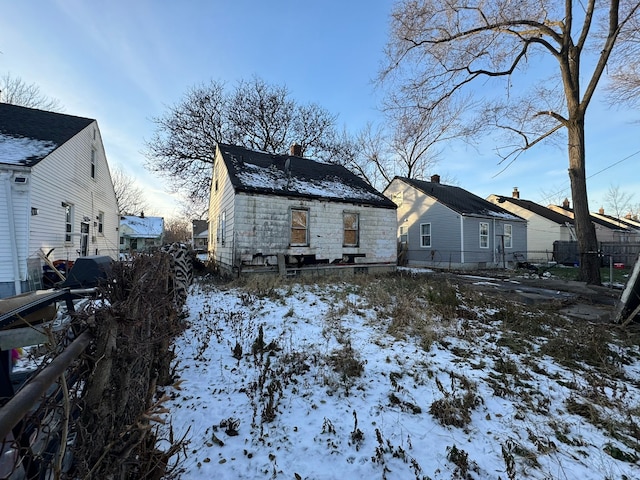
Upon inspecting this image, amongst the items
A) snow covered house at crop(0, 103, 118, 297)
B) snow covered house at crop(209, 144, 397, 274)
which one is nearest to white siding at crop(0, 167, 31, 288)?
snow covered house at crop(0, 103, 118, 297)

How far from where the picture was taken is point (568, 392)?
11.5 ft

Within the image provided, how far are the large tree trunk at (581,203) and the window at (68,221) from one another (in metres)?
19.2

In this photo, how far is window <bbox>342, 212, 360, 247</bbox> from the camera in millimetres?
13367

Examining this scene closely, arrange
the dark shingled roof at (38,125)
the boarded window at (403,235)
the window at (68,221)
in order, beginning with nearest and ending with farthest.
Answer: the dark shingled roof at (38,125) → the window at (68,221) → the boarded window at (403,235)

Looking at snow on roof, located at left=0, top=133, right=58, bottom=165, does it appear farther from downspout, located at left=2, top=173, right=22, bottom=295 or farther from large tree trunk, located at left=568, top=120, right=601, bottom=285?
large tree trunk, located at left=568, top=120, right=601, bottom=285

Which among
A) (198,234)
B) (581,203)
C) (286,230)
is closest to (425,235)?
(581,203)

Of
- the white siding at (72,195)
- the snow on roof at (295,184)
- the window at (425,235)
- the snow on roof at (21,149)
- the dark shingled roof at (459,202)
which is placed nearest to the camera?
the snow on roof at (21,149)

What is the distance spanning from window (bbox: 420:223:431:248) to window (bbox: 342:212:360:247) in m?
8.93

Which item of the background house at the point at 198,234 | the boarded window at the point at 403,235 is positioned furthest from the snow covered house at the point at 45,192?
the background house at the point at 198,234

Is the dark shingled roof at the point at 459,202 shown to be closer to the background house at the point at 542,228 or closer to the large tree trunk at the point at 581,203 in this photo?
the large tree trunk at the point at 581,203

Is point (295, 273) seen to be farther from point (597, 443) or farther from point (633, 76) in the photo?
point (633, 76)

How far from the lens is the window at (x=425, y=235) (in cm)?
2042

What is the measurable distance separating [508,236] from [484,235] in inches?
122

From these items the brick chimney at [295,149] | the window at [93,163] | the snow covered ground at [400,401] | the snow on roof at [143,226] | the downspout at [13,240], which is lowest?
the snow covered ground at [400,401]
